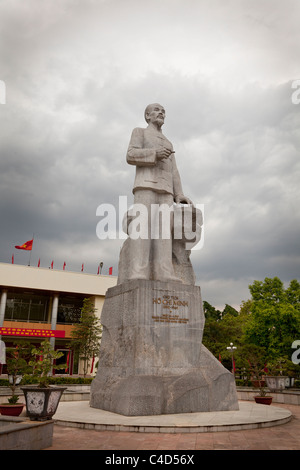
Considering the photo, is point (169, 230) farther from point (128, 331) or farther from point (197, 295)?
point (128, 331)

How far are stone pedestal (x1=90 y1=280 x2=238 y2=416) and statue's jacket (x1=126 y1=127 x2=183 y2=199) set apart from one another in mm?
2403

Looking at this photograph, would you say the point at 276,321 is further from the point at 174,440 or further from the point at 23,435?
the point at 23,435

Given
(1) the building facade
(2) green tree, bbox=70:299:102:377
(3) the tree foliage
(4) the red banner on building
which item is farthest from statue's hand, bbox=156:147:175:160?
(4) the red banner on building

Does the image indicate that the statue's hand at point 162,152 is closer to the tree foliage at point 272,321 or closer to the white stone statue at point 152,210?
the white stone statue at point 152,210

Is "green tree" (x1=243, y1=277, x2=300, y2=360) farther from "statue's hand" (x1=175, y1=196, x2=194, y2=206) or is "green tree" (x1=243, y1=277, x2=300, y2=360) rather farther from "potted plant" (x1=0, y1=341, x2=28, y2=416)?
"potted plant" (x1=0, y1=341, x2=28, y2=416)

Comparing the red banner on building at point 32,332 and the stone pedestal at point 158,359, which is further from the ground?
the red banner on building at point 32,332

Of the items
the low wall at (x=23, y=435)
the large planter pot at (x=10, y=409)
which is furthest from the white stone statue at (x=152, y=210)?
the low wall at (x=23, y=435)

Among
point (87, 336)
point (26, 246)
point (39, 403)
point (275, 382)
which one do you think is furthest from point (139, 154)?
point (26, 246)

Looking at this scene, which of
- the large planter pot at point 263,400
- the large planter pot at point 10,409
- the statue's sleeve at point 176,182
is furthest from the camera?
the large planter pot at point 263,400

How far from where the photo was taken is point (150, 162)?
28.4ft

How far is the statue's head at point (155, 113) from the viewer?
9375mm

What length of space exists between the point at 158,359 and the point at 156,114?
580 centimetres

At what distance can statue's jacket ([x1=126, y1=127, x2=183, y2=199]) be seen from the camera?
342 inches
